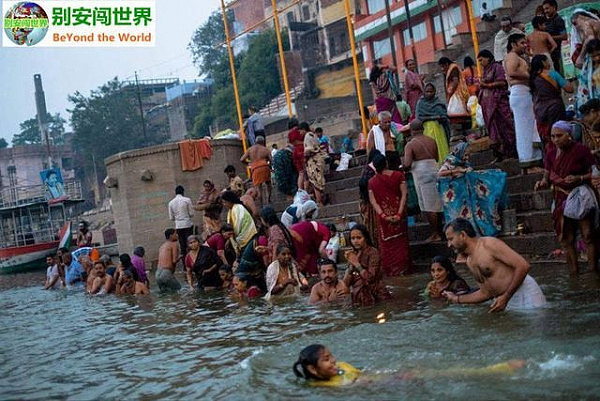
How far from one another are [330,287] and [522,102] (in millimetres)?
3361

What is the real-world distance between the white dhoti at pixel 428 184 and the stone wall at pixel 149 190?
896 centimetres

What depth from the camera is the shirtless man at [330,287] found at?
820 cm

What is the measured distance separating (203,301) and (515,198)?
15.0 ft

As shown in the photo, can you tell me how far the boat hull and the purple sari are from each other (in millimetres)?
24726

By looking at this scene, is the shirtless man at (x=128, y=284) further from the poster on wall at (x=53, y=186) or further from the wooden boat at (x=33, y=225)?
the poster on wall at (x=53, y=186)

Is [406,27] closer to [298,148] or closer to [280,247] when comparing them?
[298,148]

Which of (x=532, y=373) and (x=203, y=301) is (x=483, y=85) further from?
(x=532, y=373)

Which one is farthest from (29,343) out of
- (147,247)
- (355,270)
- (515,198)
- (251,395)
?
(147,247)

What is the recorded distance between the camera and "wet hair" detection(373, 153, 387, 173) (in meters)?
9.55

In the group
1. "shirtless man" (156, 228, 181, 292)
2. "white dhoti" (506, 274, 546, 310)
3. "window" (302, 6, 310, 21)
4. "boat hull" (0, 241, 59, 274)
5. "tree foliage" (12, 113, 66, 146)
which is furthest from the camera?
"tree foliage" (12, 113, 66, 146)

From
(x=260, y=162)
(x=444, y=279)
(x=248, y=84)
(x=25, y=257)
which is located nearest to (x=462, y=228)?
(x=444, y=279)

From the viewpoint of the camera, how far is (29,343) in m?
9.40

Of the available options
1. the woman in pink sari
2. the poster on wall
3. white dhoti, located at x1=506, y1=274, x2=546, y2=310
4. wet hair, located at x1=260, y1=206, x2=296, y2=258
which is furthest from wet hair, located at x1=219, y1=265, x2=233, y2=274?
the poster on wall

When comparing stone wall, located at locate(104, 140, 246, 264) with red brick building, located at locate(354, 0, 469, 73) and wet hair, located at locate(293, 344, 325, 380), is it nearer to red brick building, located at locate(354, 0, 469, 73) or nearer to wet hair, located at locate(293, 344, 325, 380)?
red brick building, located at locate(354, 0, 469, 73)
